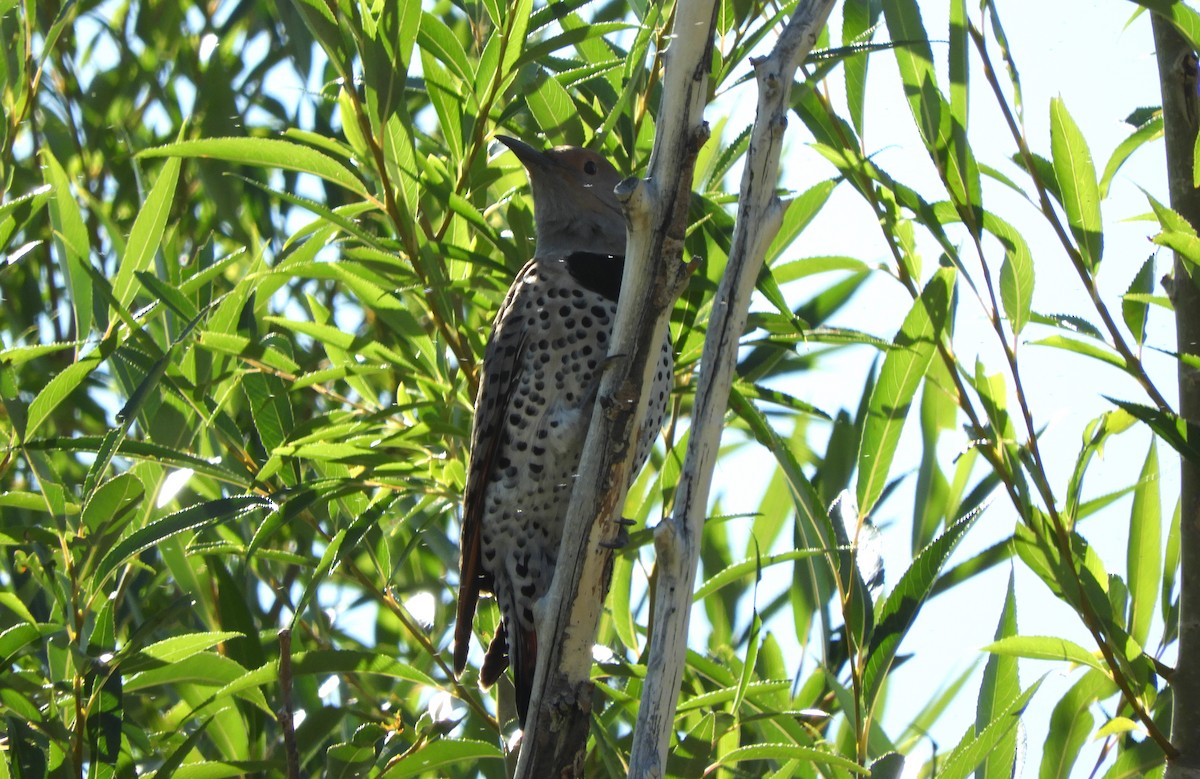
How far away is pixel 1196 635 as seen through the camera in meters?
2.54

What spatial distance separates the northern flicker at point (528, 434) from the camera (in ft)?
11.2

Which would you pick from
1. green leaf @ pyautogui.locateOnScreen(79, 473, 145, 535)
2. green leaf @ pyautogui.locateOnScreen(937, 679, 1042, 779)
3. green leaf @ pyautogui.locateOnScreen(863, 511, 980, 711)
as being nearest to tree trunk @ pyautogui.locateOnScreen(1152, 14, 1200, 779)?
green leaf @ pyautogui.locateOnScreen(937, 679, 1042, 779)

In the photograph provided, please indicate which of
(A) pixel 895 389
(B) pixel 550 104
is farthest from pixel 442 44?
(A) pixel 895 389

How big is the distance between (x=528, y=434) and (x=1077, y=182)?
1.49 metres

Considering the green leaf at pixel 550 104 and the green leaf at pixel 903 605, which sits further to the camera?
the green leaf at pixel 550 104

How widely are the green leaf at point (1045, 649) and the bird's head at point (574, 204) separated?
185 centimetres

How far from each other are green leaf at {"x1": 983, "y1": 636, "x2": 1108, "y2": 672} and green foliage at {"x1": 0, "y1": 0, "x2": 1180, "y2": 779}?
0.4 inches

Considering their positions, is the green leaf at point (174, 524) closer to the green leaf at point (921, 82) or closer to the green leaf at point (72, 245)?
the green leaf at point (72, 245)

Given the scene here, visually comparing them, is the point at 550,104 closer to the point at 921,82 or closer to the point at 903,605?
the point at 921,82

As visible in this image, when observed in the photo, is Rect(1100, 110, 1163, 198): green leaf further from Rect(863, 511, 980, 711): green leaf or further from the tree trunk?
Rect(863, 511, 980, 711): green leaf

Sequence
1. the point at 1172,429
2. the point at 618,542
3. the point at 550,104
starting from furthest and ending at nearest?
the point at 550,104
the point at 1172,429
the point at 618,542

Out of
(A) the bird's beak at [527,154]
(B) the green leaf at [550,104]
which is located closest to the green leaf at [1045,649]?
(B) the green leaf at [550,104]

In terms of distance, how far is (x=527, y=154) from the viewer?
3646 millimetres

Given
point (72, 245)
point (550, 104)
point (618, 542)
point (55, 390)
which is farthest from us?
point (72, 245)
